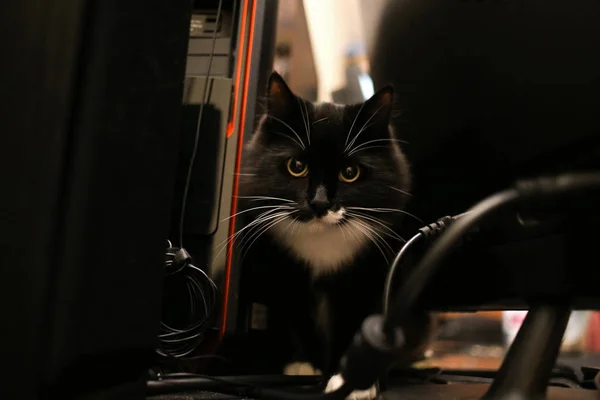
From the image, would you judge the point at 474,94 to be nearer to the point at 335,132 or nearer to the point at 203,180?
the point at 335,132

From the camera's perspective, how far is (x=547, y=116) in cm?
46

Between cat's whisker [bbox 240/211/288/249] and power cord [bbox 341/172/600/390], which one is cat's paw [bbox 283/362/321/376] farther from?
power cord [bbox 341/172/600/390]

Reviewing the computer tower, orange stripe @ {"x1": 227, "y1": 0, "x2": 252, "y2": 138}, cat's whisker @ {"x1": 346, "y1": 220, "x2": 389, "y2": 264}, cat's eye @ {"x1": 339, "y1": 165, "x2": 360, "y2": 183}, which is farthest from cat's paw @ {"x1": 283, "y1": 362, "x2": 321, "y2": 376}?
orange stripe @ {"x1": 227, "y1": 0, "x2": 252, "y2": 138}

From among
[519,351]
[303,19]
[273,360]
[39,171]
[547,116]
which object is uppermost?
[303,19]

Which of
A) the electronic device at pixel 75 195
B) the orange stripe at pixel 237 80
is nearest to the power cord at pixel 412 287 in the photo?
the electronic device at pixel 75 195

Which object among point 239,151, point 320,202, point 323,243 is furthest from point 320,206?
point 239,151

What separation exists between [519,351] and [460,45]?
1.11ft

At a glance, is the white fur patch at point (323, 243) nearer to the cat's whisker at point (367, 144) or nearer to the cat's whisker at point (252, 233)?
the cat's whisker at point (252, 233)

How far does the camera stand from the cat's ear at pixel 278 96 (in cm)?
76

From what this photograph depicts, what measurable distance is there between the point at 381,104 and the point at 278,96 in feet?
0.60

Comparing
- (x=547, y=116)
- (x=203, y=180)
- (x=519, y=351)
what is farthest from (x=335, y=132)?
(x=519, y=351)

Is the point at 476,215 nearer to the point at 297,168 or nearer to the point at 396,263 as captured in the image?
the point at 396,263

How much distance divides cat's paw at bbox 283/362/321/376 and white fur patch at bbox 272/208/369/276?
0.18 meters

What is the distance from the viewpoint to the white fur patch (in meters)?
0.76
